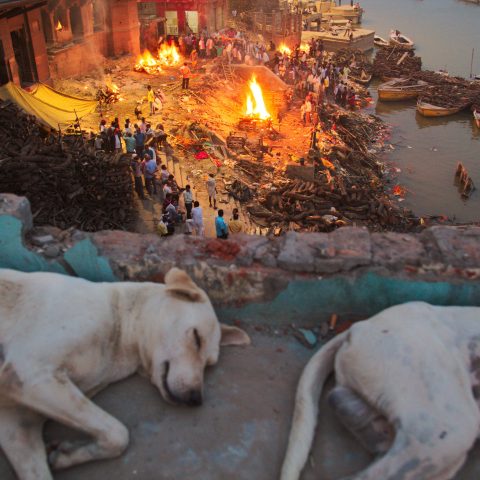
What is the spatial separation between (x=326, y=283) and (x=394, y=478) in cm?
184

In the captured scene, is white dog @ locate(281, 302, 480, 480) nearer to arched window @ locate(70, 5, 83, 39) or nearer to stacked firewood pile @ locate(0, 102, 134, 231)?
stacked firewood pile @ locate(0, 102, 134, 231)

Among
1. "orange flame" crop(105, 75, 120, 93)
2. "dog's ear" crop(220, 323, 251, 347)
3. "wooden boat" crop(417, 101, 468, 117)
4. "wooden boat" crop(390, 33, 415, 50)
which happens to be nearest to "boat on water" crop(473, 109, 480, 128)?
"wooden boat" crop(417, 101, 468, 117)

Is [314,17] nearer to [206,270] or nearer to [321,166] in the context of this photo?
[321,166]

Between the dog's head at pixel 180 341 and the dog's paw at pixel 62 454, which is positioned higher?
the dog's head at pixel 180 341

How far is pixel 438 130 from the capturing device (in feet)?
109

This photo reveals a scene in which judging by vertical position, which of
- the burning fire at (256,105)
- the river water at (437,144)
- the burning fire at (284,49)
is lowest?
the river water at (437,144)

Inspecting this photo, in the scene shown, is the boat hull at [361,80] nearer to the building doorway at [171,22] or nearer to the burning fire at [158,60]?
the building doorway at [171,22]

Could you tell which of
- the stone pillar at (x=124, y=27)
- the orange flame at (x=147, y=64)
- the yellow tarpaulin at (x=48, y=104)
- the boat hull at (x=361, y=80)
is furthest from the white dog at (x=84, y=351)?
the boat hull at (x=361, y=80)

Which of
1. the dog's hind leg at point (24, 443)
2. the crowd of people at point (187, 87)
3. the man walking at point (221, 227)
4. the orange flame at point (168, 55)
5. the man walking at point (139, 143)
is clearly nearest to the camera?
the dog's hind leg at point (24, 443)

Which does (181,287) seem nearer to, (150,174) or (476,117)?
(150,174)

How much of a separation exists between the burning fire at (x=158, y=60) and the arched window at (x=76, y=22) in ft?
11.8

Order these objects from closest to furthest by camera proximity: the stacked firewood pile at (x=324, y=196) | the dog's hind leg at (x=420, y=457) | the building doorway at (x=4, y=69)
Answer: the dog's hind leg at (x=420, y=457) → the stacked firewood pile at (x=324, y=196) → the building doorway at (x=4, y=69)

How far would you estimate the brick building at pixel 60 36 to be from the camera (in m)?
19.2

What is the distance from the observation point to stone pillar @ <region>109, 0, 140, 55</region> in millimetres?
29812
